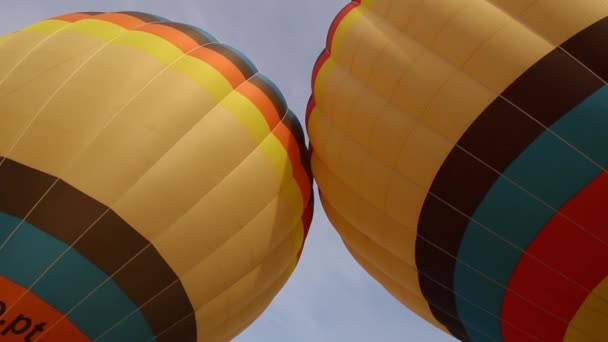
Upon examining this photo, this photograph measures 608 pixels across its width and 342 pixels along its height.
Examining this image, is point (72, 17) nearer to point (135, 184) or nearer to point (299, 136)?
point (135, 184)

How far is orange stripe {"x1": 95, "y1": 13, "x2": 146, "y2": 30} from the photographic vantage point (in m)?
7.11

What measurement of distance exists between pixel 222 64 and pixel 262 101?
60 cm

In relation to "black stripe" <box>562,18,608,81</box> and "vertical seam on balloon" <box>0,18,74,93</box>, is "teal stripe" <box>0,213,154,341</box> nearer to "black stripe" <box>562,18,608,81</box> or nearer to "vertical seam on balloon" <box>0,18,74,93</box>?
"vertical seam on balloon" <box>0,18,74,93</box>

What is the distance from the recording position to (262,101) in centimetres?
713

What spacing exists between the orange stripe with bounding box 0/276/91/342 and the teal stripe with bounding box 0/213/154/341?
0.17 ft

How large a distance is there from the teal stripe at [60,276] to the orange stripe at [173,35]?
2503 millimetres

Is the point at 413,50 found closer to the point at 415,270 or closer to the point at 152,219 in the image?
the point at 415,270

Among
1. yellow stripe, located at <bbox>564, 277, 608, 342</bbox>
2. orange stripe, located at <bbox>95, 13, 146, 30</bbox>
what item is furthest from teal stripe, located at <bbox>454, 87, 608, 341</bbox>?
orange stripe, located at <bbox>95, 13, 146, 30</bbox>


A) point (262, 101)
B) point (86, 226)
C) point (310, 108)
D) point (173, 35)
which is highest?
point (173, 35)

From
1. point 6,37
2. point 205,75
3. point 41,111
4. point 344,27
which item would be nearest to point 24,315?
point 41,111

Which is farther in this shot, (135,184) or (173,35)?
(173,35)

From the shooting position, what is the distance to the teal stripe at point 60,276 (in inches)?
218

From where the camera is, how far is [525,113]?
5.25 metres

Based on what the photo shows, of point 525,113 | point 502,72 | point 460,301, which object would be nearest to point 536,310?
point 460,301
